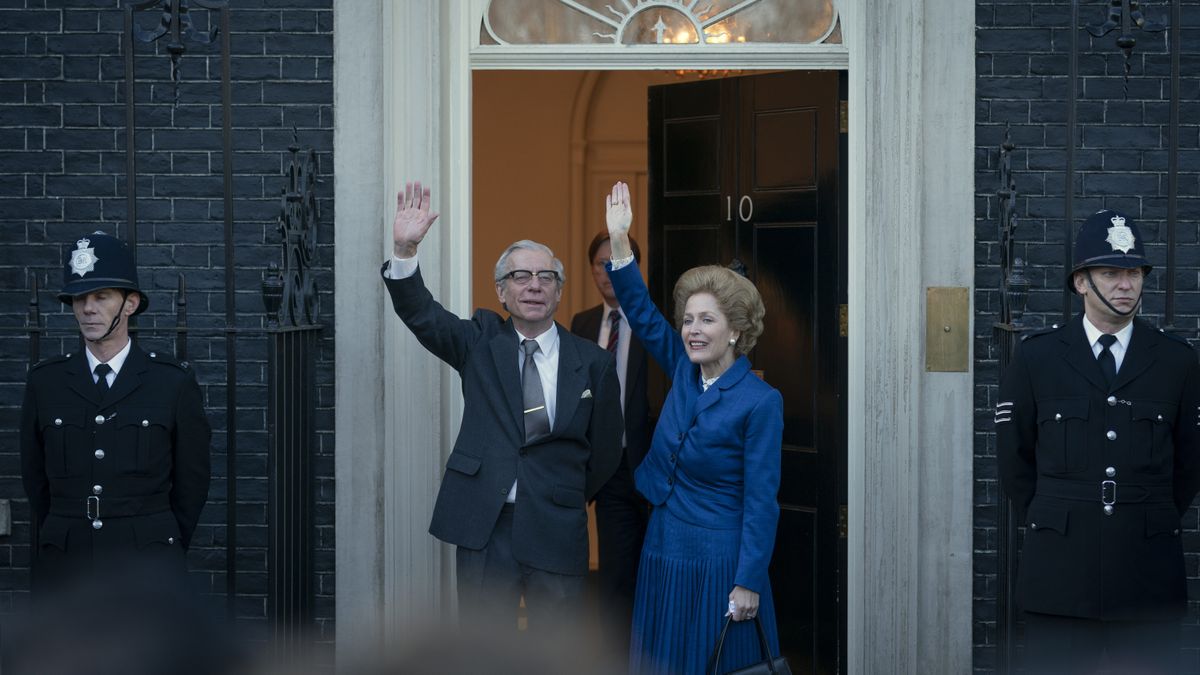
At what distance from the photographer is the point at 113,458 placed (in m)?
4.48

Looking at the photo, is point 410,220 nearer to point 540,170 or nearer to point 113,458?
point 113,458

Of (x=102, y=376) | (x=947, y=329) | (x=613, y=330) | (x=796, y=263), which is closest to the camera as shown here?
(x=102, y=376)

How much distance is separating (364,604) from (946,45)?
3160mm

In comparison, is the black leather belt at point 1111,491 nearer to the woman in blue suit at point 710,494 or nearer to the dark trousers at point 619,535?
the woman in blue suit at point 710,494

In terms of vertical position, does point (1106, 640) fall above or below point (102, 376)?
below

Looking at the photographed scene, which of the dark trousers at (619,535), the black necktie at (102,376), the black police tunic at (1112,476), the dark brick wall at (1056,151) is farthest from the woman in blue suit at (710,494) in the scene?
the black necktie at (102,376)

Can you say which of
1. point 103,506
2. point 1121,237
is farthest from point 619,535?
point 1121,237

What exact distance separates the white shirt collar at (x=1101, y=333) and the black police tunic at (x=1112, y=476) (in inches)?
0.6

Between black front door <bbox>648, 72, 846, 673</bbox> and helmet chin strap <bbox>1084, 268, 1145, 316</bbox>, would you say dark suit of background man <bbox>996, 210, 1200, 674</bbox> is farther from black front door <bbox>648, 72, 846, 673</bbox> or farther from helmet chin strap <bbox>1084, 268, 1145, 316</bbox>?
black front door <bbox>648, 72, 846, 673</bbox>

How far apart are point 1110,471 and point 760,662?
1.19 meters

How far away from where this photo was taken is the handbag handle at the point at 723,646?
4.03 metres

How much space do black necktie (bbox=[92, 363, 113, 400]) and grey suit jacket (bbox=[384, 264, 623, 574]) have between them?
94 cm

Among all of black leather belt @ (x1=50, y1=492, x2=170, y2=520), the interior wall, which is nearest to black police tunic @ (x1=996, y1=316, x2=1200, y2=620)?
black leather belt @ (x1=50, y1=492, x2=170, y2=520)

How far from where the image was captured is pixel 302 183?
5.12m
